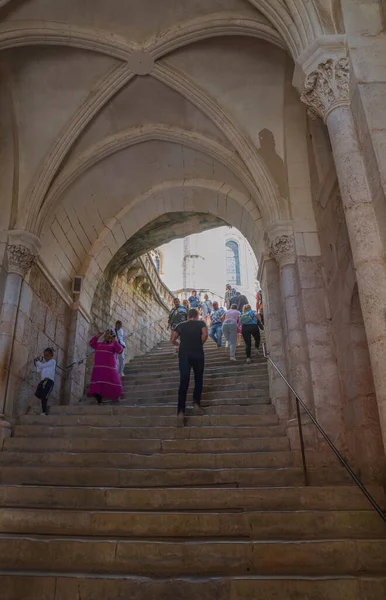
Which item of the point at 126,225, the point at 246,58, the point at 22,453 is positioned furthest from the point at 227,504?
the point at 126,225

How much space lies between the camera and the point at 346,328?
4.79m

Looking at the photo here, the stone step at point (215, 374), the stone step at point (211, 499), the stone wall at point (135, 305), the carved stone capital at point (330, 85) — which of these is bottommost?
the stone step at point (211, 499)

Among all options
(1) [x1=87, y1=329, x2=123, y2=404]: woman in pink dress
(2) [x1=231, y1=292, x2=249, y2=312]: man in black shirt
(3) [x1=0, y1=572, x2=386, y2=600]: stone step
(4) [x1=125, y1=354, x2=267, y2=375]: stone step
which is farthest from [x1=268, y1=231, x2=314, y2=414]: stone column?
(2) [x1=231, y1=292, x2=249, y2=312]: man in black shirt

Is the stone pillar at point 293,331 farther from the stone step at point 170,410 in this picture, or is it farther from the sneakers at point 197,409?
the sneakers at point 197,409

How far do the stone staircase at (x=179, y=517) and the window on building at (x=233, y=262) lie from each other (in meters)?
23.7

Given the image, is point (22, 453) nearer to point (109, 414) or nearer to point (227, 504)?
point (109, 414)

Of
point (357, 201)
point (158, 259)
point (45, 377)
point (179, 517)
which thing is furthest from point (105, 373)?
point (158, 259)

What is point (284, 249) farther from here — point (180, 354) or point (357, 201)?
point (357, 201)

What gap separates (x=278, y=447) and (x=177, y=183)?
5.49m

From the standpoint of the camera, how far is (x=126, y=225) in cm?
909

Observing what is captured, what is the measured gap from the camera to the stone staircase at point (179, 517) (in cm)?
252

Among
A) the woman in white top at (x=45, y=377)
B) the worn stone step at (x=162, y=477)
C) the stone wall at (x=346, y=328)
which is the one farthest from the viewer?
the woman in white top at (x=45, y=377)

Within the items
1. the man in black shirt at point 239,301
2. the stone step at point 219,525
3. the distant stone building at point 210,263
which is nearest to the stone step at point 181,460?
the stone step at point 219,525

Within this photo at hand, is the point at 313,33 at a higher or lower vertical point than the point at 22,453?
higher
